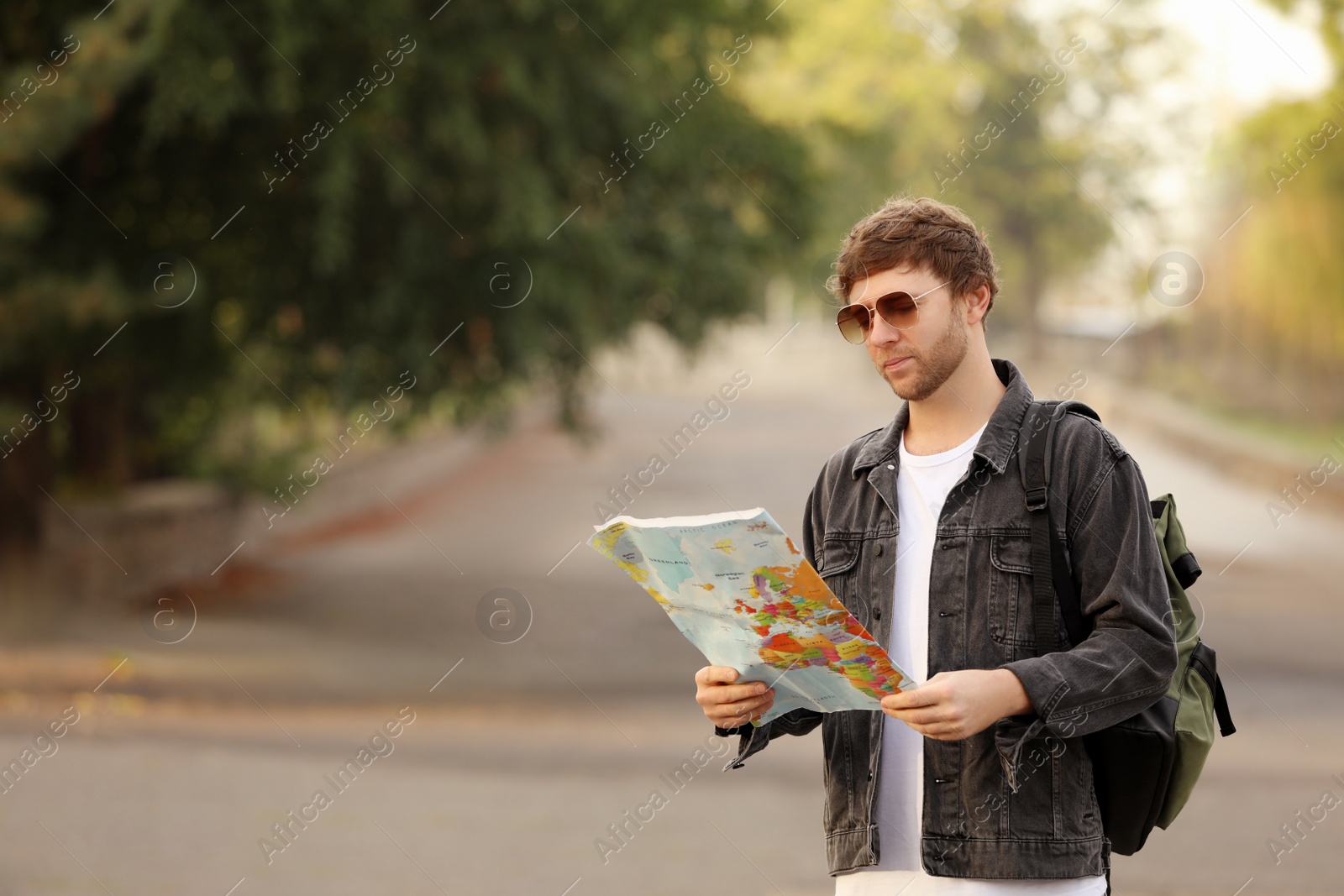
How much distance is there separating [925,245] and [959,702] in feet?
2.58

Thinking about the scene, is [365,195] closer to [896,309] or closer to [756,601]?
[896,309]

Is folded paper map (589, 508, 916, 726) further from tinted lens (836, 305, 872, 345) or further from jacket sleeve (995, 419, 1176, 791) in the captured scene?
tinted lens (836, 305, 872, 345)

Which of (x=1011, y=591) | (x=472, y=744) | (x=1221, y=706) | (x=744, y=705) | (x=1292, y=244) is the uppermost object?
(x=744, y=705)

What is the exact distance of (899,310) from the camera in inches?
93.1

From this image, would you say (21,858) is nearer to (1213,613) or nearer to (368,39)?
(368,39)

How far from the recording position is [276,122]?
35.7 feet

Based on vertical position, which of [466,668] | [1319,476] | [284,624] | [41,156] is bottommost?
[1319,476]

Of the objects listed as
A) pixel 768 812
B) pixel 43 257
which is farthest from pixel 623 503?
pixel 768 812

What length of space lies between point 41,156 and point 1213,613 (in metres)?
10.9

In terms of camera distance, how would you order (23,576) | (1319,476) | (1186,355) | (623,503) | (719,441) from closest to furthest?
1. (23,576)
2. (1319,476)
3. (623,503)
4. (719,441)
5. (1186,355)

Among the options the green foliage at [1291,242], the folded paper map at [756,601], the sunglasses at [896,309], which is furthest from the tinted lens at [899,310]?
the green foliage at [1291,242]

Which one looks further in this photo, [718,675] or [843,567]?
[843,567]

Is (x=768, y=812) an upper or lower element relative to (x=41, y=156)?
lower

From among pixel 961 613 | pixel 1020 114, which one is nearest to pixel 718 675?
pixel 961 613
